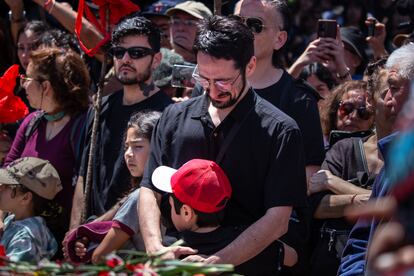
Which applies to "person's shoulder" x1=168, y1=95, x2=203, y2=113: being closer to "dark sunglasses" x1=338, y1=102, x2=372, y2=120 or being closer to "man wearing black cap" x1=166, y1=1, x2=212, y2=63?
"dark sunglasses" x1=338, y1=102, x2=372, y2=120

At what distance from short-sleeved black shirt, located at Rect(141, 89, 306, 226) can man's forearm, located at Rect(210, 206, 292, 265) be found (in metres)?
0.07

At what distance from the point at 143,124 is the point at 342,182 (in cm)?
121

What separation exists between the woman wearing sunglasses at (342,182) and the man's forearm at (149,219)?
3.31 ft

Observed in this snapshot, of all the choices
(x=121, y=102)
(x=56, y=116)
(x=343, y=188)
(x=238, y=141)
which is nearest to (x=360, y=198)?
A: (x=343, y=188)

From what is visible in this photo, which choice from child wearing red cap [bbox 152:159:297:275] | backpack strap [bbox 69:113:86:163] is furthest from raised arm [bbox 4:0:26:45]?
Answer: child wearing red cap [bbox 152:159:297:275]

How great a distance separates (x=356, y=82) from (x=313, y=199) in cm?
105

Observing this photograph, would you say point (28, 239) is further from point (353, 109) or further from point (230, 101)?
point (353, 109)

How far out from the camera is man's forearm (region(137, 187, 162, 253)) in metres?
4.29

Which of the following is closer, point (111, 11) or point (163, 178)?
point (163, 178)

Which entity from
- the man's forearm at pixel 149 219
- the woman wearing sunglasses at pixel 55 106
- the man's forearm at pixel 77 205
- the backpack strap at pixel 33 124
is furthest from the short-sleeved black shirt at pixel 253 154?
the backpack strap at pixel 33 124

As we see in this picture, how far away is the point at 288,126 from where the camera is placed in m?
4.30

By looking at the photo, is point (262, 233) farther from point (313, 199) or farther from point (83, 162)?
point (83, 162)

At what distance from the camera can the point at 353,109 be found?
5.70 m

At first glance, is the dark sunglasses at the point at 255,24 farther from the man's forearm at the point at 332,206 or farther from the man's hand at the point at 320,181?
the man's forearm at the point at 332,206
